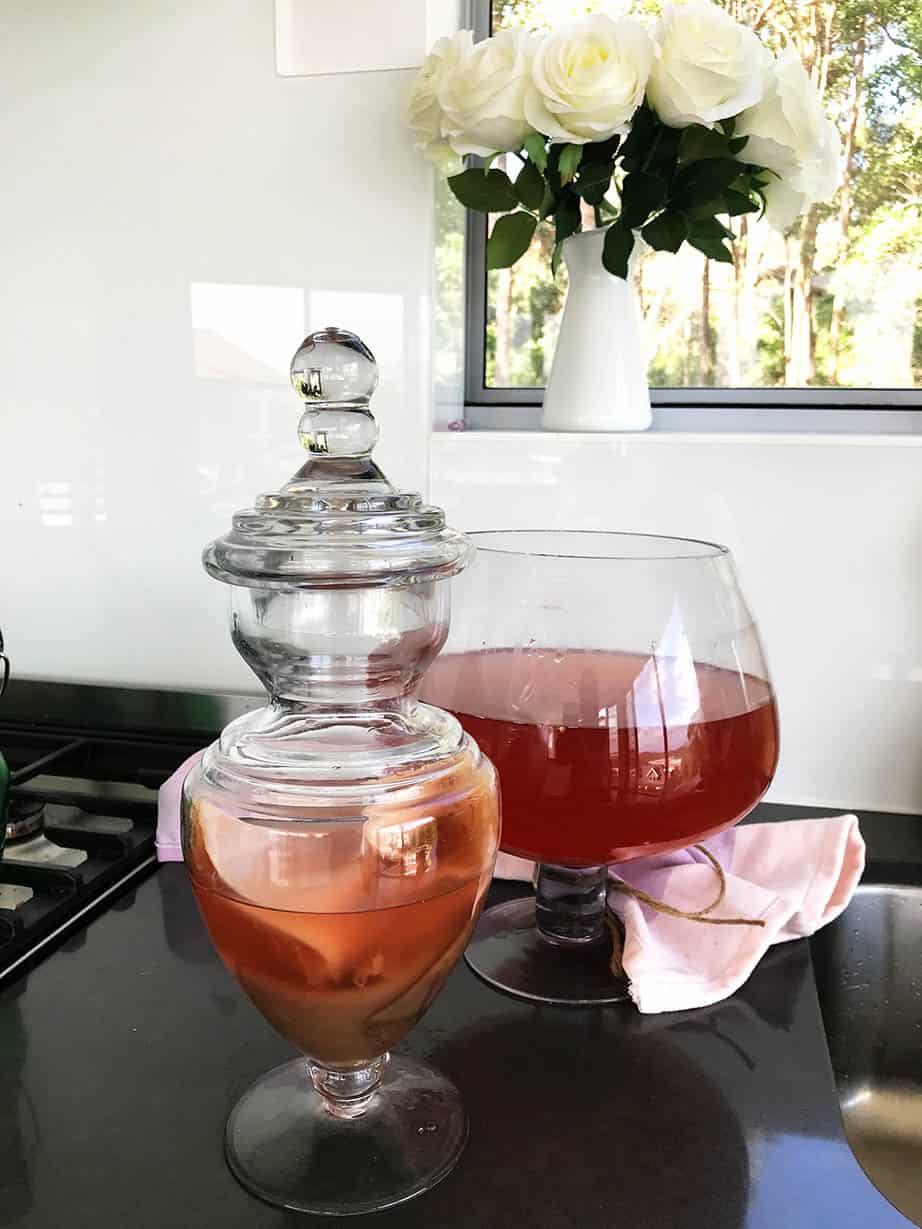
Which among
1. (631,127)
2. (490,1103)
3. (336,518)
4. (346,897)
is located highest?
(631,127)

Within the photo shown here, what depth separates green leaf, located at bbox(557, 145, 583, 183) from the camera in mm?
805

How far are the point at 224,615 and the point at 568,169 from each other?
49 cm

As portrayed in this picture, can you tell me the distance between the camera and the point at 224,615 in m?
0.98

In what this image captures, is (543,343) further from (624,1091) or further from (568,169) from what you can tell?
(624,1091)

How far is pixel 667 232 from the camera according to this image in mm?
830

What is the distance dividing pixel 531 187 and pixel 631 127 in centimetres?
9

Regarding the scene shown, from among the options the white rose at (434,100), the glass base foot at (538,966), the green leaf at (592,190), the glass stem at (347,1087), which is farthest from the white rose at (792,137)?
the glass stem at (347,1087)

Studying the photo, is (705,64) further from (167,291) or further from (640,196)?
(167,291)

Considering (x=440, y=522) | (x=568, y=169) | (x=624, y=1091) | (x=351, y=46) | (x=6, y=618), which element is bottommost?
(x=624, y=1091)

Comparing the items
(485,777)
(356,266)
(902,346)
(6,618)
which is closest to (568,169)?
(356,266)

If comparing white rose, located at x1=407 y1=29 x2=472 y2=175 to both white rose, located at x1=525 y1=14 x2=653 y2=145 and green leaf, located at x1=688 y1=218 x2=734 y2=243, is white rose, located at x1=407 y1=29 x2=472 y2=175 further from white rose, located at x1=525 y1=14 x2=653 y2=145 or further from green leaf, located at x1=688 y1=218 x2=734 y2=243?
green leaf, located at x1=688 y1=218 x2=734 y2=243

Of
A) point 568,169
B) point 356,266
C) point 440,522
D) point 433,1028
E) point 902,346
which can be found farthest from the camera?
point 902,346

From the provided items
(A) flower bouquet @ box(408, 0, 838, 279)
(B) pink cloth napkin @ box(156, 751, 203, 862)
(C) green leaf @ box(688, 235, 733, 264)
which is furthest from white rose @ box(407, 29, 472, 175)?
(B) pink cloth napkin @ box(156, 751, 203, 862)

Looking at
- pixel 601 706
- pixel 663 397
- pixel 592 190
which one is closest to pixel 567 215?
pixel 592 190
